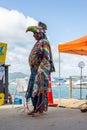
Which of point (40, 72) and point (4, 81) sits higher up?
point (40, 72)

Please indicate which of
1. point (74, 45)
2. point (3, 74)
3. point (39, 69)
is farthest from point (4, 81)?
point (39, 69)

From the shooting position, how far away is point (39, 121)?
6465 millimetres

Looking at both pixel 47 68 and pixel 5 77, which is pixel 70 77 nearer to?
pixel 5 77

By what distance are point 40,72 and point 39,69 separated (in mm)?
67

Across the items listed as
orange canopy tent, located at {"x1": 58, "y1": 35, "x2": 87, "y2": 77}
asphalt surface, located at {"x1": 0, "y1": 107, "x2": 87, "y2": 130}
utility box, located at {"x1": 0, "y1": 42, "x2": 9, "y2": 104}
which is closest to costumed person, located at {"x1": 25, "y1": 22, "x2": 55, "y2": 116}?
asphalt surface, located at {"x1": 0, "y1": 107, "x2": 87, "y2": 130}

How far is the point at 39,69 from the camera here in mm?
7430

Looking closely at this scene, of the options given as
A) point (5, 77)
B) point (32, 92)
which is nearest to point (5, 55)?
Result: point (5, 77)

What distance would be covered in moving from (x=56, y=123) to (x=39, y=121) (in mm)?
449

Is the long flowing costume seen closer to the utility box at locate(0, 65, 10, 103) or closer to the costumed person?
the costumed person

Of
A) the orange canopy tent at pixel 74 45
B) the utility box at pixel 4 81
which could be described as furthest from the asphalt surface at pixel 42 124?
the utility box at pixel 4 81

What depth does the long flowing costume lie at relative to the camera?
7449 mm

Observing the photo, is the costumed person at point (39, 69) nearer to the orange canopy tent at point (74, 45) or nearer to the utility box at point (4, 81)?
the orange canopy tent at point (74, 45)

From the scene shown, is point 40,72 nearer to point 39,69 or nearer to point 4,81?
point 39,69

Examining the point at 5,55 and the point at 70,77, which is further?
the point at 70,77
